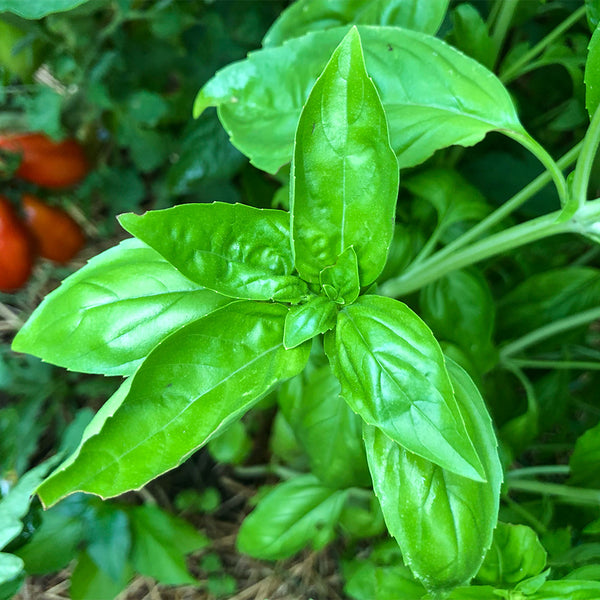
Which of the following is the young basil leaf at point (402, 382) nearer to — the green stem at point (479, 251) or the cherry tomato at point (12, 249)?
the green stem at point (479, 251)

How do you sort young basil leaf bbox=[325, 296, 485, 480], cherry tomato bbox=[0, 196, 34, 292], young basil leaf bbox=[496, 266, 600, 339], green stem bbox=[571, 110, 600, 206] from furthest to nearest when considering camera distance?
cherry tomato bbox=[0, 196, 34, 292], young basil leaf bbox=[496, 266, 600, 339], green stem bbox=[571, 110, 600, 206], young basil leaf bbox=[325, 296, 485, 480]

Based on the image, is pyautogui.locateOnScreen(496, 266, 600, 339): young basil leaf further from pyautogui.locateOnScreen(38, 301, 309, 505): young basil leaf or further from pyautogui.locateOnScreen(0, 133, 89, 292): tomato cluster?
pyautogui.locateOnScreen(0, 133, 89, 292): tomato cluster

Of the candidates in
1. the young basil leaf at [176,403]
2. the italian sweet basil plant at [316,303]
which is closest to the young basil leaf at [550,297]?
the italian sweet basil plant at [316,303]

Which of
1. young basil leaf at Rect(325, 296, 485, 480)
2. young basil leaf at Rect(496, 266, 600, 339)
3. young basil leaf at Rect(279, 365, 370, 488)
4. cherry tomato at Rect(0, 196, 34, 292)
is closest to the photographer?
young basil leaf at Rect(325, 296, 485, 480)

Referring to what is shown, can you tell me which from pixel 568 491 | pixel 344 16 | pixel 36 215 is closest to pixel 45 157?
pixel 36 215

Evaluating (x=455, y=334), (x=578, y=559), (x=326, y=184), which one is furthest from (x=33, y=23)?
(x=578, y=559)

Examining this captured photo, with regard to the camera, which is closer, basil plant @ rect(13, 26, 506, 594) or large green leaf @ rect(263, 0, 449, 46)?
basil plant @ rect(13, 26, 506, 594)

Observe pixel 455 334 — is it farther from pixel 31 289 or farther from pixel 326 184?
pixel 31 289

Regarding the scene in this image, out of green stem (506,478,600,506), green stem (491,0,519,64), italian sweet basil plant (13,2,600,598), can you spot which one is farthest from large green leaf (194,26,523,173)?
green stem (506,478,600,506)
